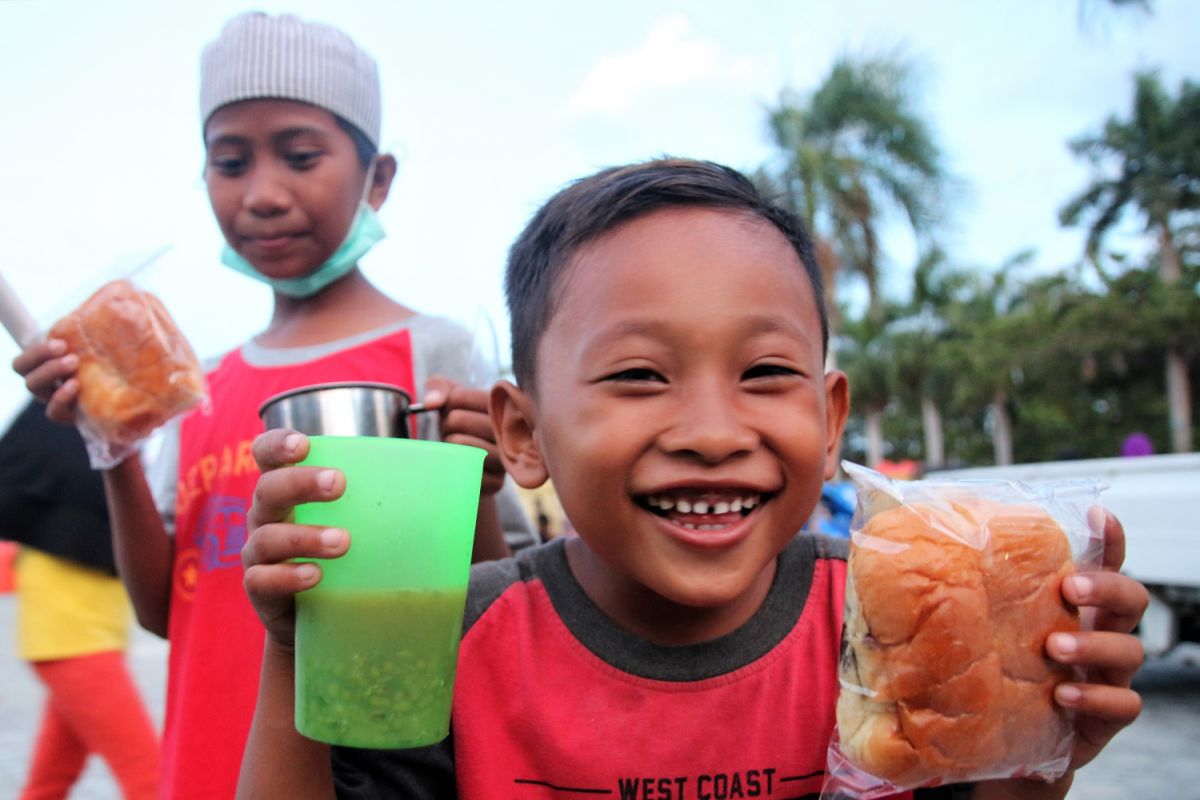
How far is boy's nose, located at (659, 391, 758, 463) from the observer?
1336mm

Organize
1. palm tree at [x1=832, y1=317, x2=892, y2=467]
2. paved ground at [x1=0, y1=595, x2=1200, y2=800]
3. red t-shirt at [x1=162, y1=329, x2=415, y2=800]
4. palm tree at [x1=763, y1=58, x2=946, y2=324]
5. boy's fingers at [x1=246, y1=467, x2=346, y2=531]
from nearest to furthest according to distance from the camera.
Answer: boy's fingers at [x1=246, y1=467, x2=346, y2=531], red t-shirt at [x1=162, y1=329, x2=415, y2=800], paved ground at [x1=0, y1=595, x2=1200, y2=800], palm tree at [x1=763, y1=58, x2=946, y2=324], palm tree at [x1=832, y1=317, x2=892, y2=467]

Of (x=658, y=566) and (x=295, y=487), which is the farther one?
(x=658, y=566)

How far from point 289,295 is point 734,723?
1.44 meters

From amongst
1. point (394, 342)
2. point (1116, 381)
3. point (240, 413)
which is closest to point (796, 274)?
point (394, 342)

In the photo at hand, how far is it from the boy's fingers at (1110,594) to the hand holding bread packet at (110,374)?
1.64 m

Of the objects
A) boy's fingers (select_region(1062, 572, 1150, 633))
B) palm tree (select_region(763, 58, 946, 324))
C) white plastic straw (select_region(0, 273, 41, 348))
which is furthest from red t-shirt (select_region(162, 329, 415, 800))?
palm tree (select_region(763, 58, 946, 324))

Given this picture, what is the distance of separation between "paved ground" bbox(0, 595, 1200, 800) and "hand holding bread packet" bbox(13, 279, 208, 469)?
3.38 m

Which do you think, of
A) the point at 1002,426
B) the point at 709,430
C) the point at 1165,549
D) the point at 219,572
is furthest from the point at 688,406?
the point at 1002,426

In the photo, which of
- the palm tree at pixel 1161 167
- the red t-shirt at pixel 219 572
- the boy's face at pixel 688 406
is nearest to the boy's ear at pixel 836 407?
the boy's face at pixel 688 406

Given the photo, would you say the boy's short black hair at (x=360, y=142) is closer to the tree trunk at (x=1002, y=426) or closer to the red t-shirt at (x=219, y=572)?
the red t-shirt at (x=219, y=572)

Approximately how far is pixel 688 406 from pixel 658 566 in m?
0.24

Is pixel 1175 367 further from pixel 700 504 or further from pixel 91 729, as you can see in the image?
pixel 700 504

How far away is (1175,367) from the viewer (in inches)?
1069

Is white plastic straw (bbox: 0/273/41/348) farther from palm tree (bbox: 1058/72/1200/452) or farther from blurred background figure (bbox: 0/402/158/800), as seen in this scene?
palm tree (bbox: 1058/72/1200/452)
